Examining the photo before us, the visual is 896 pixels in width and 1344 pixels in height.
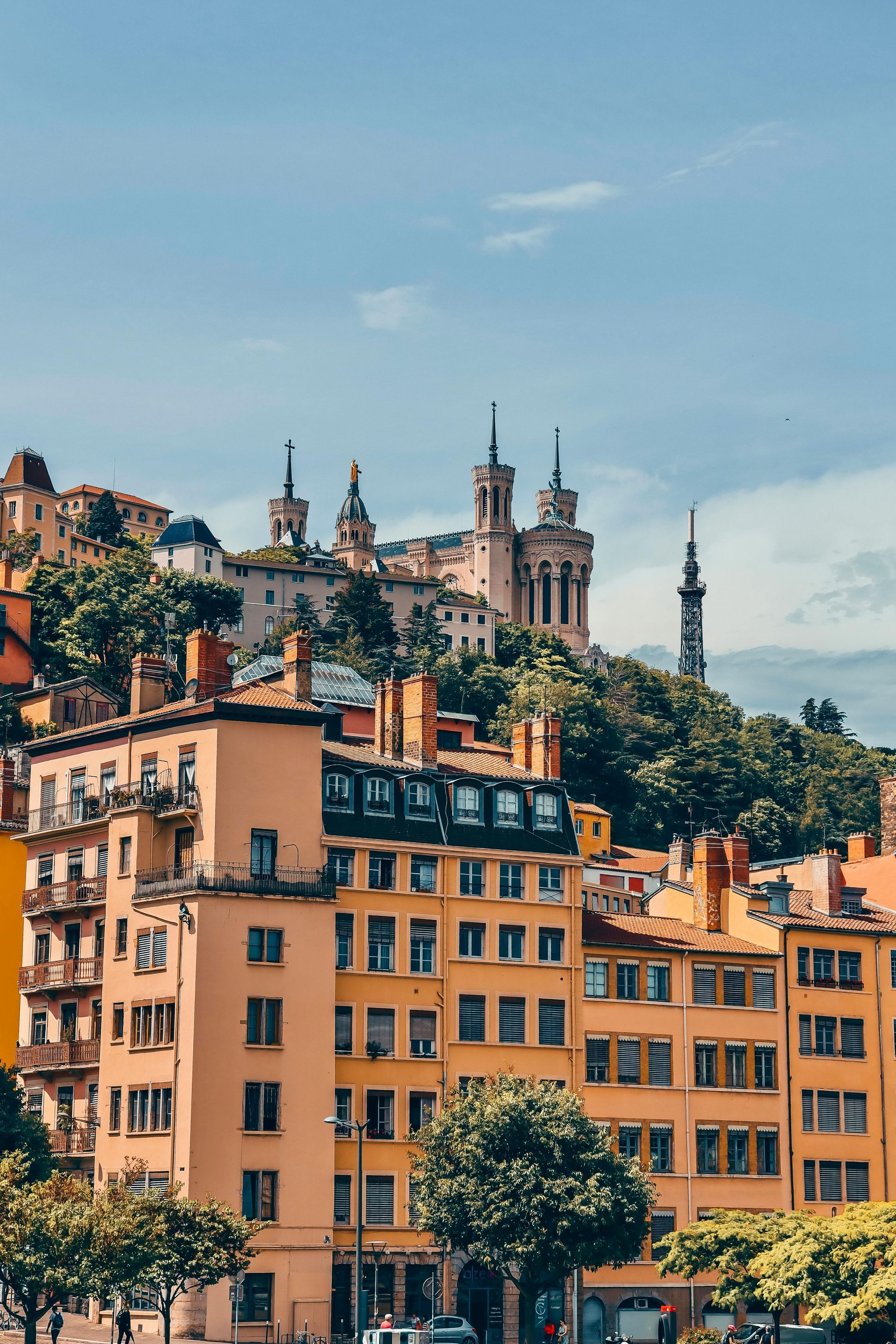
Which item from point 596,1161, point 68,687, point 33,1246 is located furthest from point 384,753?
point 68,687

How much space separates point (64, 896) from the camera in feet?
287

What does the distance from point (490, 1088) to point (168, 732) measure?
62.4 feet

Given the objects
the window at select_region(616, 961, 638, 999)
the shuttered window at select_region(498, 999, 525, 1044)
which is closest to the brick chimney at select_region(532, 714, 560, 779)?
the window at select_region(616, 961, 638, 999)

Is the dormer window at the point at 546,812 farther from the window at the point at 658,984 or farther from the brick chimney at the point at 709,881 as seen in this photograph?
the brick chimney at the point at 709,881

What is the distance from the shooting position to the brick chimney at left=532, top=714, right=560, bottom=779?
93688mm

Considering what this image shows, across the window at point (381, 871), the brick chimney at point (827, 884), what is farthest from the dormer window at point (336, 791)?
the brick chimney at point (827, 884)

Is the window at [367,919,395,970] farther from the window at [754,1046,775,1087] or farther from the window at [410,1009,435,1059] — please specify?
the window at [754,1046,775,1087]

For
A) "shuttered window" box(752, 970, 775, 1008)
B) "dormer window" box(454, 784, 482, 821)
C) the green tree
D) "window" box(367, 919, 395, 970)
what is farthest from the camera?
"shuttered window" box(752, 970, 775, 1008)

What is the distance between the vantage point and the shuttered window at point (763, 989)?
91.0 metres

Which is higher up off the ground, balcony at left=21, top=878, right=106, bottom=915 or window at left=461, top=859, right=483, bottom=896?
window at left=461, top=859, right=483, bottom=896

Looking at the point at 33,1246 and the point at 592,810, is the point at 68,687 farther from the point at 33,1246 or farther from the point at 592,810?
the point at 33,1246

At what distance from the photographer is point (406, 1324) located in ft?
260

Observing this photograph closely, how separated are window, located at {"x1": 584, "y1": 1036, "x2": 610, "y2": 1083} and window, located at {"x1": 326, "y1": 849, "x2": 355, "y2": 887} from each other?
1227 cm

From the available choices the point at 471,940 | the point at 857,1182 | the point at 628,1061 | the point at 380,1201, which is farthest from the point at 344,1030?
the point at 857,1182
